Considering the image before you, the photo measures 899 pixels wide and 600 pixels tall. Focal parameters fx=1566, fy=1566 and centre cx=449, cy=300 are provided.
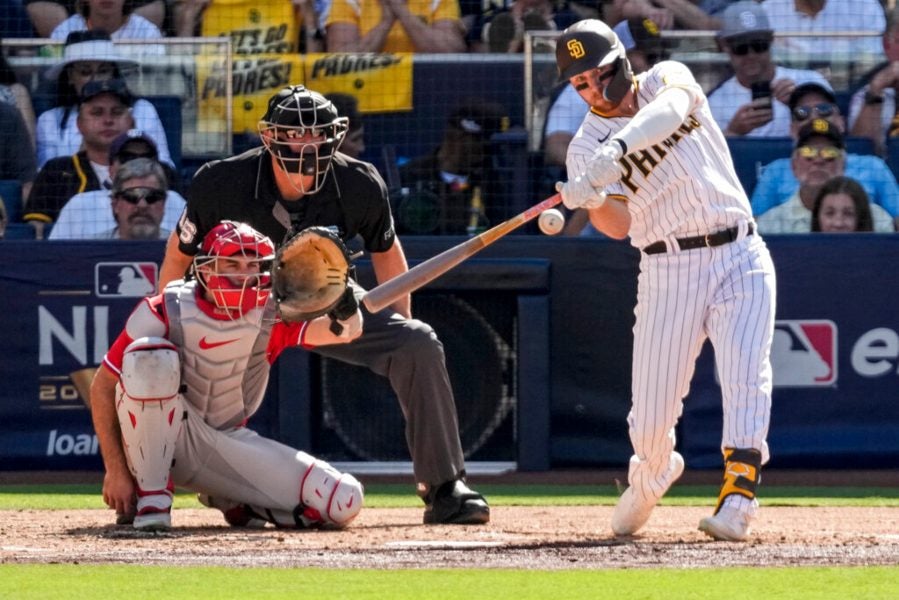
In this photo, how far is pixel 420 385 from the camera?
19.3 feet

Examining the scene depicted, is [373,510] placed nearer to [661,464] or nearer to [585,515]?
[585,515]

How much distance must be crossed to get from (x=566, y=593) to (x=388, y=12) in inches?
233

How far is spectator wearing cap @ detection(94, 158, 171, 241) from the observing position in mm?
8211

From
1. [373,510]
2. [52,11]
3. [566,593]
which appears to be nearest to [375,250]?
[373,510]

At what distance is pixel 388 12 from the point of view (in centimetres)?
931

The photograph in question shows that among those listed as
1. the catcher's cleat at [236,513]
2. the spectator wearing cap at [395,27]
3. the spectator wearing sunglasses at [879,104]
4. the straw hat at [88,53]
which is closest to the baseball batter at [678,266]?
the catcher's cleat at [236,513]

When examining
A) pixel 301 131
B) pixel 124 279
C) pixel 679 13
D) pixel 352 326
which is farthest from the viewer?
pixel 679 13

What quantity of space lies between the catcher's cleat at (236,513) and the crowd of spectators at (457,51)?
9.54ft

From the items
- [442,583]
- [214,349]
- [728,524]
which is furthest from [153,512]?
[728,524]

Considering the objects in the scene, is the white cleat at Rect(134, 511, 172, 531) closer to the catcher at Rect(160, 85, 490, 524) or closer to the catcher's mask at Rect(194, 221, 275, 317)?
the catcher's mask at Rect(194, 221, 275, 317)

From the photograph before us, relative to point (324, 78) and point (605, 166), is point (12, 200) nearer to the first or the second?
point (324, 78)

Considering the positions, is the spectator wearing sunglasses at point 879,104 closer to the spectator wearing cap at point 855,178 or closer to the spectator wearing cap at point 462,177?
the spectator wearing cap at point 855,178

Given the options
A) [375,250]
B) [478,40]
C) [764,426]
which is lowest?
[764,426]

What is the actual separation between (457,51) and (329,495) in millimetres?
4320
